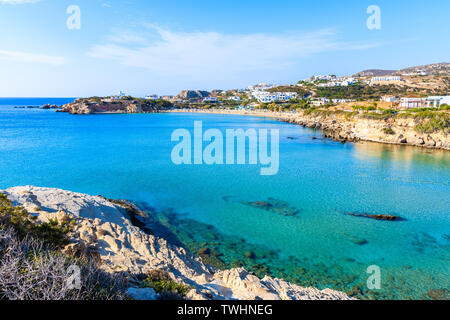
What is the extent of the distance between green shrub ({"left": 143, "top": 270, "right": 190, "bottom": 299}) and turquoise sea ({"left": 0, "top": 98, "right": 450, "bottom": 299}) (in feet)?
11.4

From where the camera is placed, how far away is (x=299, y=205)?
48.2 feet

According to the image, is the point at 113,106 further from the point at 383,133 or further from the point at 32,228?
the point at 32,228

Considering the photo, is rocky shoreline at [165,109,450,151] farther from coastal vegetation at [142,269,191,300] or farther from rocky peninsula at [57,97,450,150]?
coastal vegetation at [142,269,191,300]

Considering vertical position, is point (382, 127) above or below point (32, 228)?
above

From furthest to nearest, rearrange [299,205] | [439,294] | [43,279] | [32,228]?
[299,205]
[439,294]
[32,228]
[43,279]

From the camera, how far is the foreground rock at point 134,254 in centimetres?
657

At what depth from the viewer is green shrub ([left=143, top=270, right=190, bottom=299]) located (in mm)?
5375

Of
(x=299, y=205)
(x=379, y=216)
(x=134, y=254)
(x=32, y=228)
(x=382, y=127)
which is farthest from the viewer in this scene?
(x=382, y=127)

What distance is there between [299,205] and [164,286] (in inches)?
408

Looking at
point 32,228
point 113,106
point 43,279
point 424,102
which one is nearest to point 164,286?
point 43,279

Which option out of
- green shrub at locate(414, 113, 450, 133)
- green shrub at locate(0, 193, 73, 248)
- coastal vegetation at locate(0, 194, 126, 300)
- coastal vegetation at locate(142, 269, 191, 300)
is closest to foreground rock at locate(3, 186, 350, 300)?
coastal vegetation at locate(142, 269, 191, 300)
